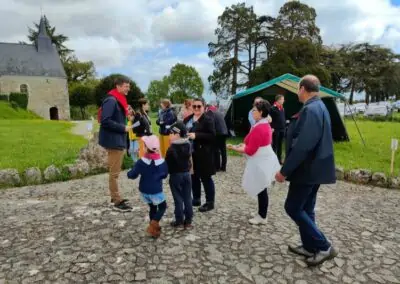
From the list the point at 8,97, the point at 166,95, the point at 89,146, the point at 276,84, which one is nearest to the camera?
the point at 89,146

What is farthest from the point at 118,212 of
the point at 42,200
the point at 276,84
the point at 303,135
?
the point at 276,84

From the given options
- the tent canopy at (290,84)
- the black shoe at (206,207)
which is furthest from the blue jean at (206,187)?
the tent canopy at (290,84)

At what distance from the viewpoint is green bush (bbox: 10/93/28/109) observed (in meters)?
44.5

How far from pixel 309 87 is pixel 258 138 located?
1251 mm

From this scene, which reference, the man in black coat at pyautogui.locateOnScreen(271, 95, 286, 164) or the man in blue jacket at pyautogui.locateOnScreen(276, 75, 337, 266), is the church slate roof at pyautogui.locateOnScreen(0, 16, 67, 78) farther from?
the man in blue jacket at pyautogui.locateOnScreen(276, 75, 337, 266)

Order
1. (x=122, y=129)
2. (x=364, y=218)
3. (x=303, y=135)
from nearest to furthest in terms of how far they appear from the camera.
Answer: (x=303, y=135)
(x=122, y=129)
(x=364, y=218)

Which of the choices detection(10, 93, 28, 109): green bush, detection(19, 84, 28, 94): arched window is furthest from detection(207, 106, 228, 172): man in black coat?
detection(19, 84, 28, 94): arched window

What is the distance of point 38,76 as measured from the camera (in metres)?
A: 49.6

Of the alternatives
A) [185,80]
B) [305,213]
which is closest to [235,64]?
[305,213]

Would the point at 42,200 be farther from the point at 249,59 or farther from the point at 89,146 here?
the point at 249,59

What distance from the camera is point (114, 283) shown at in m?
3.49

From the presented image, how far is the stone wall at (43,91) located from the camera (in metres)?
48.6

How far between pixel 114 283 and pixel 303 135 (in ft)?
7.91

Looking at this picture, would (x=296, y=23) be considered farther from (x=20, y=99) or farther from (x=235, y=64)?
(x=20, y=99)
